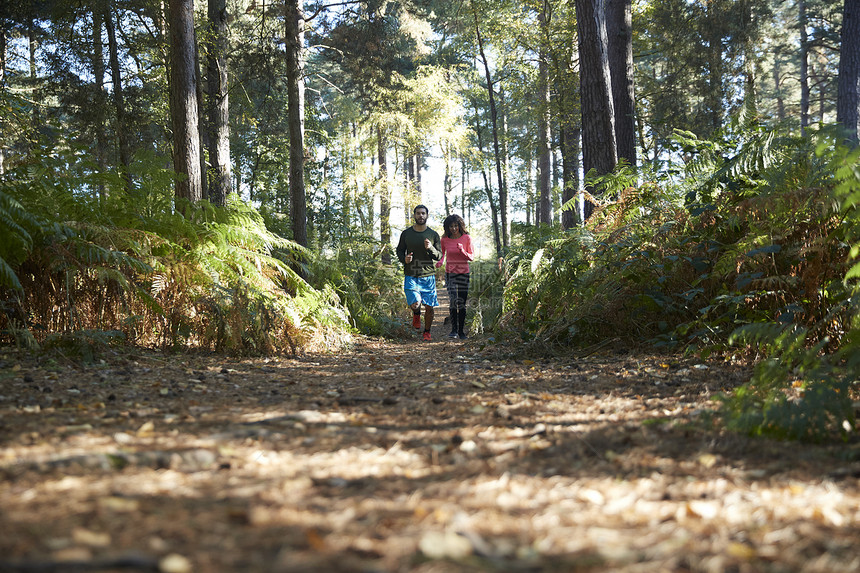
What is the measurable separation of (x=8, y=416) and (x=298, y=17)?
871 centimetres

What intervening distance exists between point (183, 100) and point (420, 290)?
4.34 m

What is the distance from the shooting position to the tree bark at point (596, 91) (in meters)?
7.78

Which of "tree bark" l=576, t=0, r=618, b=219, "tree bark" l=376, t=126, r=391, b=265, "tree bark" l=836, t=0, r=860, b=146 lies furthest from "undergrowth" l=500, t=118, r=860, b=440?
"tree bark" l=376, t=126, r=391, b=265

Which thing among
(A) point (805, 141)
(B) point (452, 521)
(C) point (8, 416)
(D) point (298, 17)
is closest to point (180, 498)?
(B) point (452, 521)

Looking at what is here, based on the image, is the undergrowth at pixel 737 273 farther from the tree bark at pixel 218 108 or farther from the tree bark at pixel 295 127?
the tree bark at pixel 218 108

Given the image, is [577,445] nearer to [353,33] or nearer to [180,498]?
[180,498]

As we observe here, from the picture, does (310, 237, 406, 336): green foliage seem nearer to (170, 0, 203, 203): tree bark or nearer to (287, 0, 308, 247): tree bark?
(287, 0, 308, 247): tree bark

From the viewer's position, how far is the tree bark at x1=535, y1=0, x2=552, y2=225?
14.7m

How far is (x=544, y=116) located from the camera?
1708 centimetres

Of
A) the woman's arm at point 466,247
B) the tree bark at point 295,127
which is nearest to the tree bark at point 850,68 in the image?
the woman's arm at point 466,247

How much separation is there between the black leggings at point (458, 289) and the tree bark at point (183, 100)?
4116 mm

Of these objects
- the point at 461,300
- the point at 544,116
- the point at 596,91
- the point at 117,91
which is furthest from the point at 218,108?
the point at 544,116

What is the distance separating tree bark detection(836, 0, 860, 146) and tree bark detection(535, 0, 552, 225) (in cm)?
639

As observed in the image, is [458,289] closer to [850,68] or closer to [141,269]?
[141,269]
